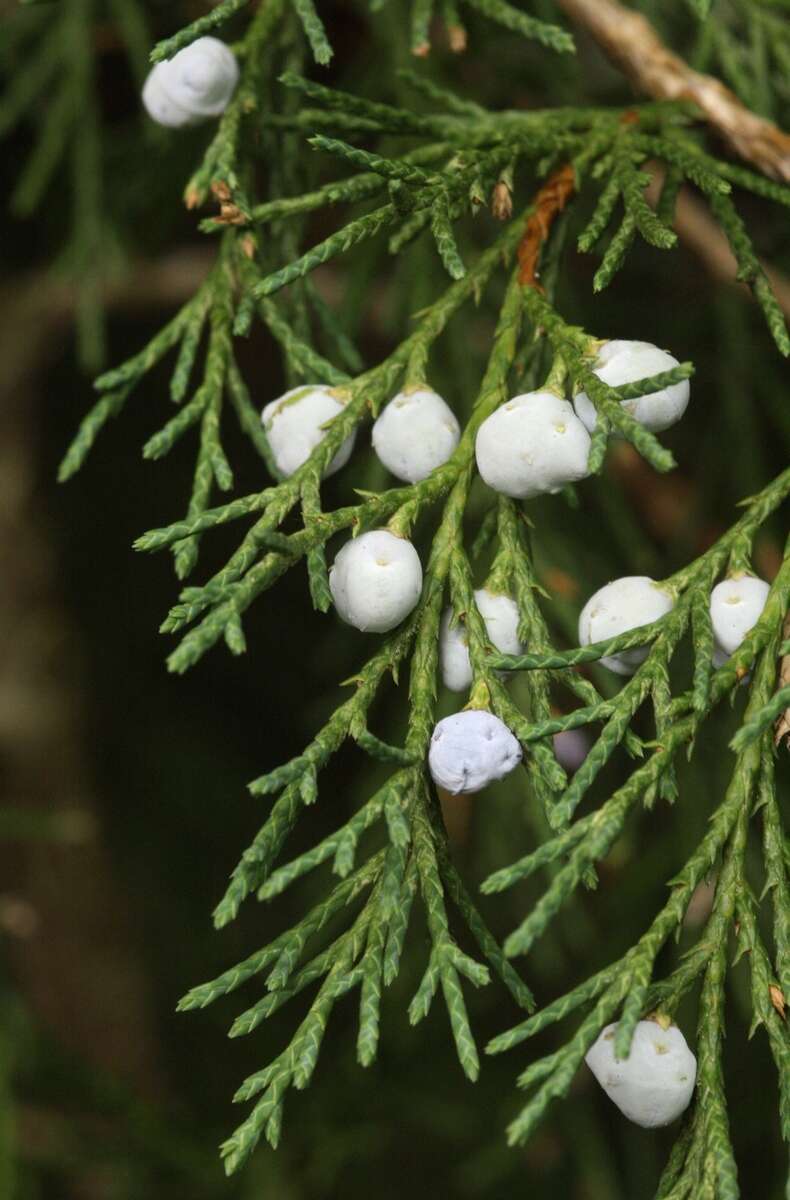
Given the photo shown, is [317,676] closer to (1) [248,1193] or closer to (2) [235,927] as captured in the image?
(2) [235,927]

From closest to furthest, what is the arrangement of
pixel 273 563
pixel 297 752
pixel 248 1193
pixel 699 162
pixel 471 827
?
pixel 273 563 < pixel 699 162 < pixel 471 827 < pixel 248 1193 < pixel 297 752

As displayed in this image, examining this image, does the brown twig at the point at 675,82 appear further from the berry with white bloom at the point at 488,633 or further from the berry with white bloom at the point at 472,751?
the berry with white bloom at the point at 472,751

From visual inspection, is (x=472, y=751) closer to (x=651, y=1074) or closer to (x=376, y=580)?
(x=376, y=580)

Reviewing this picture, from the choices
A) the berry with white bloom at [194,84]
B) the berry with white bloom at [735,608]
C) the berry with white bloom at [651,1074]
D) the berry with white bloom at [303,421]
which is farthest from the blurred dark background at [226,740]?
the berry with white bloom at [651,1074]

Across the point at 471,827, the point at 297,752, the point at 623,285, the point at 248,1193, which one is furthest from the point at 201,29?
the point at 297,752

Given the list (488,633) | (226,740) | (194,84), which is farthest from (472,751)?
(226,740)

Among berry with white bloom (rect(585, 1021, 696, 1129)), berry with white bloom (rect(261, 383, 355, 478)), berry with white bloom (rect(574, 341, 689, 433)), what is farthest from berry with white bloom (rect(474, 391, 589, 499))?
berry with white bloom (rect(585, 1021, 696, 1129))

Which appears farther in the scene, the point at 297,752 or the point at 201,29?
the point at 297,752
